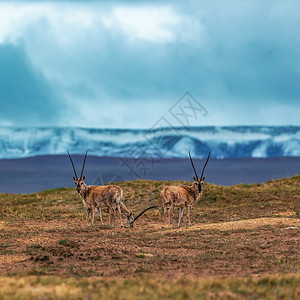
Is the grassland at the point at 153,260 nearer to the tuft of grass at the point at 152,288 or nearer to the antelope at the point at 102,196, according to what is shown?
the tuft of grass at the point at 152,288

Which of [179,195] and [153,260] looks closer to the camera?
[153,260]

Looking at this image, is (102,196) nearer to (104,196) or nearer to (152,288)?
(104,196)

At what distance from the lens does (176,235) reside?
23.8 m

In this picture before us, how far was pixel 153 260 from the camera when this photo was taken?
1712 centimetres

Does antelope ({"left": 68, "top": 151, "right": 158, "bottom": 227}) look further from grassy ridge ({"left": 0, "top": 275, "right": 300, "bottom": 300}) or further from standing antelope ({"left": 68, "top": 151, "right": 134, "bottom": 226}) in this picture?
grassy ridge ({"left": 0, "top": 275, "right": 300, "bottom": 300})

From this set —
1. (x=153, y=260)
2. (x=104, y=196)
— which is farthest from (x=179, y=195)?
(x=153, y=260)

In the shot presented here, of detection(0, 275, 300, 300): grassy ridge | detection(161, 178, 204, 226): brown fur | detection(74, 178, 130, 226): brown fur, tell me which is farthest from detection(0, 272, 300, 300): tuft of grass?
detection(161, 178, 204, 226): brown fur

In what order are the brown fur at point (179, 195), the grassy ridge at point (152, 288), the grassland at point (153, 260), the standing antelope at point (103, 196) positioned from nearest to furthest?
the grassy ridge at point (152, 288) → the grassland at point (153, 260) → the standing antelope at point (103, 196) → the brown fur at point (179, 195)

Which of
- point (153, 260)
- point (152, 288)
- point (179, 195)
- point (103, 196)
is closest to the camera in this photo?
point (152, 288)

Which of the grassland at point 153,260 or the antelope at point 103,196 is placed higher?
the antelope at point 103,196

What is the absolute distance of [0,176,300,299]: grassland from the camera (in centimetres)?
1126

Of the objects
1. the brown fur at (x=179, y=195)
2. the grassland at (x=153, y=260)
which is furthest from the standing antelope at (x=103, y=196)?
the brown fur at (x=179, y=195)

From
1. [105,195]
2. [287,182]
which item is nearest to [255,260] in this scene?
[105,195]

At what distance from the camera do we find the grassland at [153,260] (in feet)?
36.9
